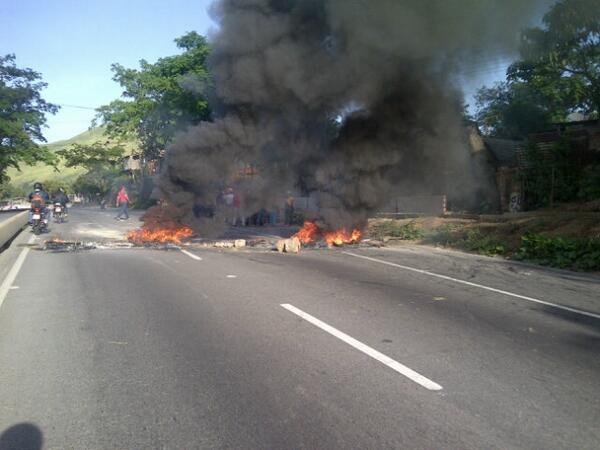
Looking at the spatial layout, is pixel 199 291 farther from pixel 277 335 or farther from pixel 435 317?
pixel 435 317

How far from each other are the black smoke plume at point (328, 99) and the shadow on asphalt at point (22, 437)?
1174cm

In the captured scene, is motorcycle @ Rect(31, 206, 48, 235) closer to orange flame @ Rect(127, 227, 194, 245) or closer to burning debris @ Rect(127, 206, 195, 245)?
orange flame @ Rect(127, 227, 194, 245)

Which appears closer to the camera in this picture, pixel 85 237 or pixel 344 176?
pixel 344 176

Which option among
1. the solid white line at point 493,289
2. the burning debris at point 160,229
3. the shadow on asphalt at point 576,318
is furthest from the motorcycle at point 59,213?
the shadow on asphalt at point 576,318

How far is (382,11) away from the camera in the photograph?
47.1 feet

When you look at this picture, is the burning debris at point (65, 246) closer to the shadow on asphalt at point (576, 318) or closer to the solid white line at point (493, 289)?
the solid white line at point (493, 289)

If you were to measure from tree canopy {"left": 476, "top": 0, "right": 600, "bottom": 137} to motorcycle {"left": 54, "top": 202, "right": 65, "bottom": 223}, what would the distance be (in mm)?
19440

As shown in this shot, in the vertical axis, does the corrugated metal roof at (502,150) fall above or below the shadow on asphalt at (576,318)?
above

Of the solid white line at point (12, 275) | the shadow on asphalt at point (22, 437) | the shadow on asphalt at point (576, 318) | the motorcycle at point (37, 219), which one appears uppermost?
the motorcycle at point (37, 219)

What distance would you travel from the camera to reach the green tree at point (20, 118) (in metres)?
42.3

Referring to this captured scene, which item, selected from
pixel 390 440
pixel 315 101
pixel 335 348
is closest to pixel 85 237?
pixel 315 101

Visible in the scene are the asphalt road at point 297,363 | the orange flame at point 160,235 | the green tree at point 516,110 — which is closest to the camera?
the asphalt road at point 297,363

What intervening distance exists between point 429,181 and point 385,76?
6562 millimetres

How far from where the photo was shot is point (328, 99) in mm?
15570
